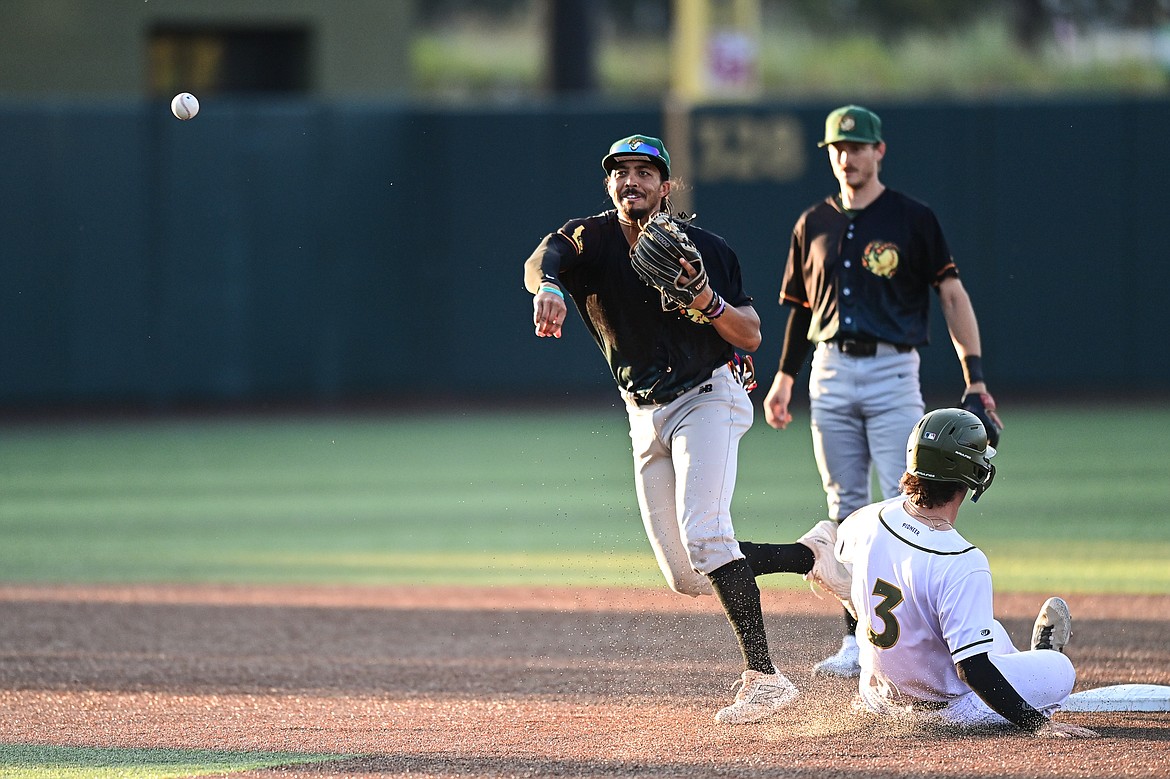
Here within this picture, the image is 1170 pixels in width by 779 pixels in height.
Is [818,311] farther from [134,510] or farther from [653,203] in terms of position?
[134,510]

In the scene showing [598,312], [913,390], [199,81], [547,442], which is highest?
[199,81]

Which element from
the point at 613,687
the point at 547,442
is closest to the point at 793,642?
the point at 613,687

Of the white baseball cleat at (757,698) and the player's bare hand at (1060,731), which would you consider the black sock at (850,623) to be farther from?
the player's bare hand at (1060,731)

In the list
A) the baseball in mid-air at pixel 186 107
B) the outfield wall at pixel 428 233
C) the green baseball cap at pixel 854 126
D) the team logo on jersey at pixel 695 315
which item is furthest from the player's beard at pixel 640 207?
the outfield wall at pixel 428 233

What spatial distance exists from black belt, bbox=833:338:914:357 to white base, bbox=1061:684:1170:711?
1.59 meters

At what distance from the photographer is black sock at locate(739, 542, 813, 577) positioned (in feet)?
19.2

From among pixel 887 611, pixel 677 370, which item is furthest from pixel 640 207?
pixel 887 611

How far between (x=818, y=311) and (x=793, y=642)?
147cm

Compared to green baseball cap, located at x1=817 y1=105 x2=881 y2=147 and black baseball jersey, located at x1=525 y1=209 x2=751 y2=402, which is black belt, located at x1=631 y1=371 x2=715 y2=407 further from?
green baseball cap, located at x1=817 y1=105 x2=881 y2=147

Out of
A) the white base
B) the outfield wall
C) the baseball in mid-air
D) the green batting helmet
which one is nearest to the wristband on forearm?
the green batting helmet

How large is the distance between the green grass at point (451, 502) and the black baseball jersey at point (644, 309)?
3.02 m

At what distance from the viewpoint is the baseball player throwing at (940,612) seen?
4.99 metres

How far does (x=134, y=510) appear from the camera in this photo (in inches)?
443

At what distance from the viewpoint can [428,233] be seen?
58.6 feet
